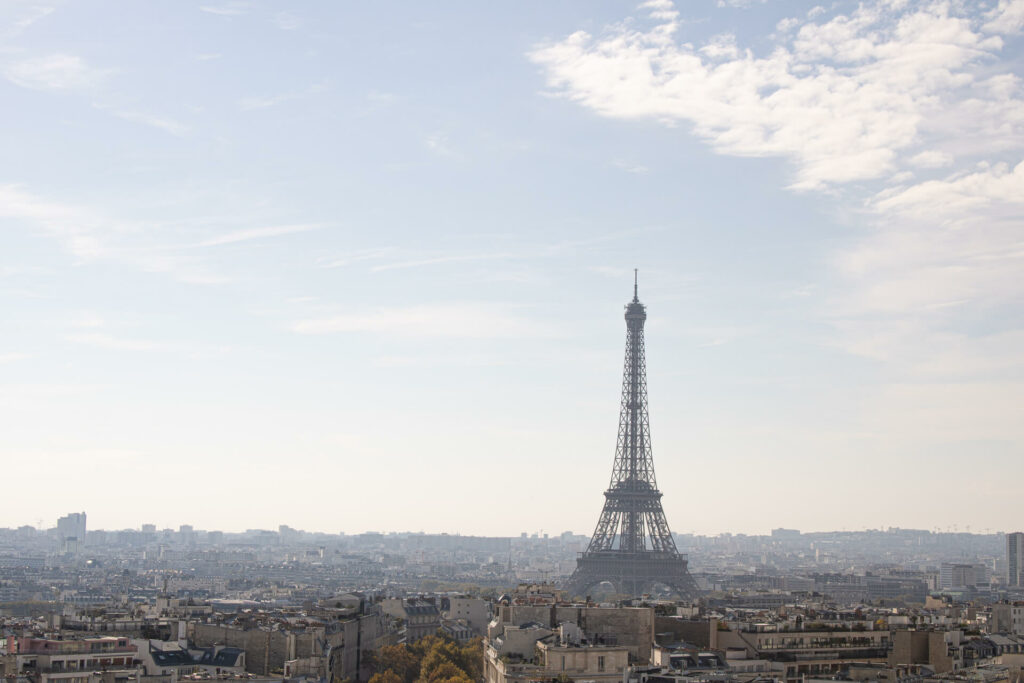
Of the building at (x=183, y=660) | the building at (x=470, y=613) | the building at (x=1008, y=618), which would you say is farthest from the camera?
the building at (x=470, y=613)

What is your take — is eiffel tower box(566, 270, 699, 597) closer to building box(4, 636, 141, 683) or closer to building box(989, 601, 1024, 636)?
building box(989, 601, 1024, 636)

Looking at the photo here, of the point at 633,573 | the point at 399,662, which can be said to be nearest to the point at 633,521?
the point at 633,573

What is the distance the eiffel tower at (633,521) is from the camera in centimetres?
16362

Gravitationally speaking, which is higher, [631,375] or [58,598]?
[631,375]

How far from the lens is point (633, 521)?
168625 mm

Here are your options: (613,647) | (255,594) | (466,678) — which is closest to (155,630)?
(466,678)

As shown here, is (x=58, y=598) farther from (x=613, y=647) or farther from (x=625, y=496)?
(x=613, y=647)

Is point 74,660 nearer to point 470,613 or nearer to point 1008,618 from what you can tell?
point 470,613

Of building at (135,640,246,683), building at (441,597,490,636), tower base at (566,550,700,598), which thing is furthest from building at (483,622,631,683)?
tower base at (566,550,700,598)

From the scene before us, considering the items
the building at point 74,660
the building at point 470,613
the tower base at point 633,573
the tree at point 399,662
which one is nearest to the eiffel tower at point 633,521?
the tower base at point 633,573

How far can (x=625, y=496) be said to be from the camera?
16962 cm

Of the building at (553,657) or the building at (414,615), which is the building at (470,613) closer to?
the building at (414,615)

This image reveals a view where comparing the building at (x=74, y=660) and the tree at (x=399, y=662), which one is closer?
the building at (x=74, y=660)

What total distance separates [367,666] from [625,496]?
80225mm
